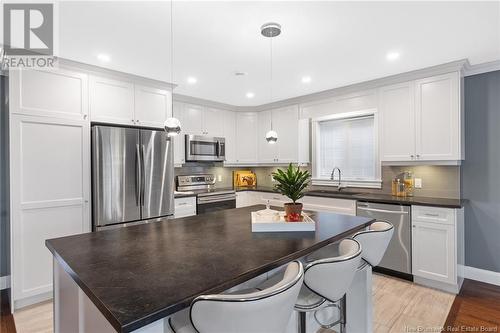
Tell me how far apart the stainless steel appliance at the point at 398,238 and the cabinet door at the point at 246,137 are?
2.58 m

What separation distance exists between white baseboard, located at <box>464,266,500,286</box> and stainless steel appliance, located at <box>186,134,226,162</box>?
12.4ft

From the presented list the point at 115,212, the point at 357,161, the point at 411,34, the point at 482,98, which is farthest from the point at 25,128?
the point at 482,98

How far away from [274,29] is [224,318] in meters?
2.15

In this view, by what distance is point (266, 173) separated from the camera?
551 cm

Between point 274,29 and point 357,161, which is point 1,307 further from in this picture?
point 357,161

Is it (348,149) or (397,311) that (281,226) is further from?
(348,149)

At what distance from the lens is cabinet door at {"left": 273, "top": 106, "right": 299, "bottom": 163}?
4672 mm

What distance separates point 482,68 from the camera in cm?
311

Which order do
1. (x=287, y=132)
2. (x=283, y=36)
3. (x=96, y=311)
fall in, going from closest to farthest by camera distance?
1. (x=96, y=311)
2. (x=283, y=36)
3. (x=287, y=132)

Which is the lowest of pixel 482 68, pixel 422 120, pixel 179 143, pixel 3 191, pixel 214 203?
pixel 214 203

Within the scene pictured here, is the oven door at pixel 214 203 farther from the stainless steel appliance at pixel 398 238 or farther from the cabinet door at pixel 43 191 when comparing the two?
the stainless steel appliance at pixel 398 238

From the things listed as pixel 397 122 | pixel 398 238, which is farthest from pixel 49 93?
pixel 398 238

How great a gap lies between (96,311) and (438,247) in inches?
128

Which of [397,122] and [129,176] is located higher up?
[397,122]
